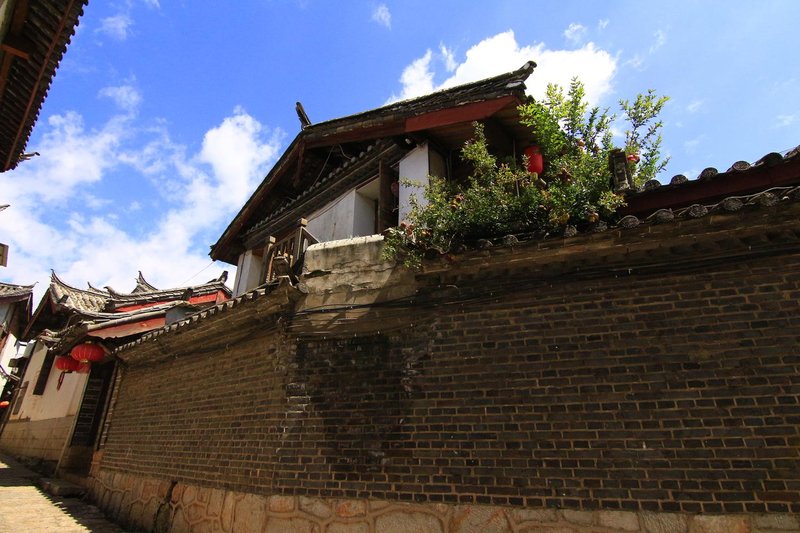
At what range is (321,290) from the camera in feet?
20.8

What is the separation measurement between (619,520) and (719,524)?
771mm

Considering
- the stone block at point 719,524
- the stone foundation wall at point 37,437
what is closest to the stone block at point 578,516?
the stone block at point 719,524

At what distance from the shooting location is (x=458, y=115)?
23.7 feet

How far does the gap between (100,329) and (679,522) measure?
11847 millimetres

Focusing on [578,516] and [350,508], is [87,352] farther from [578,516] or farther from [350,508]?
[578,516]

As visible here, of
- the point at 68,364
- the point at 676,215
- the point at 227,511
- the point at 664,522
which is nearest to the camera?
the point at 664,522

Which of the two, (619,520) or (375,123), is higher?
(375,123)

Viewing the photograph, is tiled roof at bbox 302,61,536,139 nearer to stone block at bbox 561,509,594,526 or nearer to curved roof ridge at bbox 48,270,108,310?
stone block at bbox 561,509,594,526

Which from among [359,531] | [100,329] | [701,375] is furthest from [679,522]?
[100,329]

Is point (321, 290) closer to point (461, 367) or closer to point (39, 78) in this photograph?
point (461, 367)

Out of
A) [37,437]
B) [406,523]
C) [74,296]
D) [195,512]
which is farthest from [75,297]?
[406,523]

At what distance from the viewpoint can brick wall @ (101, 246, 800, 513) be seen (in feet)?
12.9

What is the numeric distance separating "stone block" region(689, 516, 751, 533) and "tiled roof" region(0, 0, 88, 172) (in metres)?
9.67

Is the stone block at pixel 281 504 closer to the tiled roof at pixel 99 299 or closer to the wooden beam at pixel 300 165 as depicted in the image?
the wooden beam at pixel 300 165
